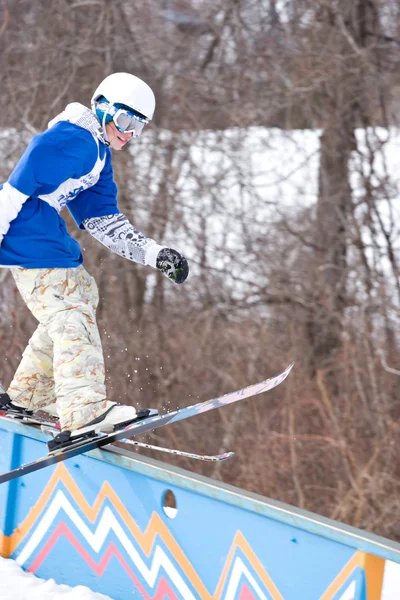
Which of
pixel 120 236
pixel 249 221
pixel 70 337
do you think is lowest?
pixel 70 337

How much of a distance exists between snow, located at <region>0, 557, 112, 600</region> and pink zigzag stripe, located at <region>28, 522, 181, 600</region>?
0.25 feet

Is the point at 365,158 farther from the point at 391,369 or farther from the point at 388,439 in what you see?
the point at 388,439

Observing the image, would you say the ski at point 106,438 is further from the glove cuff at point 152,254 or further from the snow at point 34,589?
the glove cuff at point 152,254

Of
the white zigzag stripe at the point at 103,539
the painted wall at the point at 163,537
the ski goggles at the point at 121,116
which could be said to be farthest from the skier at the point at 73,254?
the white zigzag stripe at the point at 103,539

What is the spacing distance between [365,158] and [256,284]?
1831 millimetres

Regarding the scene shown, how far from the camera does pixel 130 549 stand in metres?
3.10

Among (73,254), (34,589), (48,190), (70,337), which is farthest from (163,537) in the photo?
(48,190)

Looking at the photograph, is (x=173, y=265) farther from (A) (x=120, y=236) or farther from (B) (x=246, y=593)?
(B) (x=246, y=593)

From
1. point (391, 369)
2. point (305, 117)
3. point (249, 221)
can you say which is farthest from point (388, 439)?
point (305, 117)

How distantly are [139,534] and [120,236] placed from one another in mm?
1159

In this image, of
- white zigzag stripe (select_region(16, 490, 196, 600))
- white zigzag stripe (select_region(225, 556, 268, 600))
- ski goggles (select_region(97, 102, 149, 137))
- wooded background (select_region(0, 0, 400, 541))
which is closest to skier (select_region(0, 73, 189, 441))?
ski goggles (select_region(97, 102, 149, 137))

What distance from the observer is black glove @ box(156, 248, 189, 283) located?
3.28 meters

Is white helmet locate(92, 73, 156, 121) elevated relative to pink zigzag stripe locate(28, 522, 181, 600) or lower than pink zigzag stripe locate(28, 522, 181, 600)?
elevated

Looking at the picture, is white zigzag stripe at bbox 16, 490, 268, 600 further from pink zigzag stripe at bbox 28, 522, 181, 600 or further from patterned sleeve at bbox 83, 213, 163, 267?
patterned sleeve at bbox 83, 213, 163, 267
